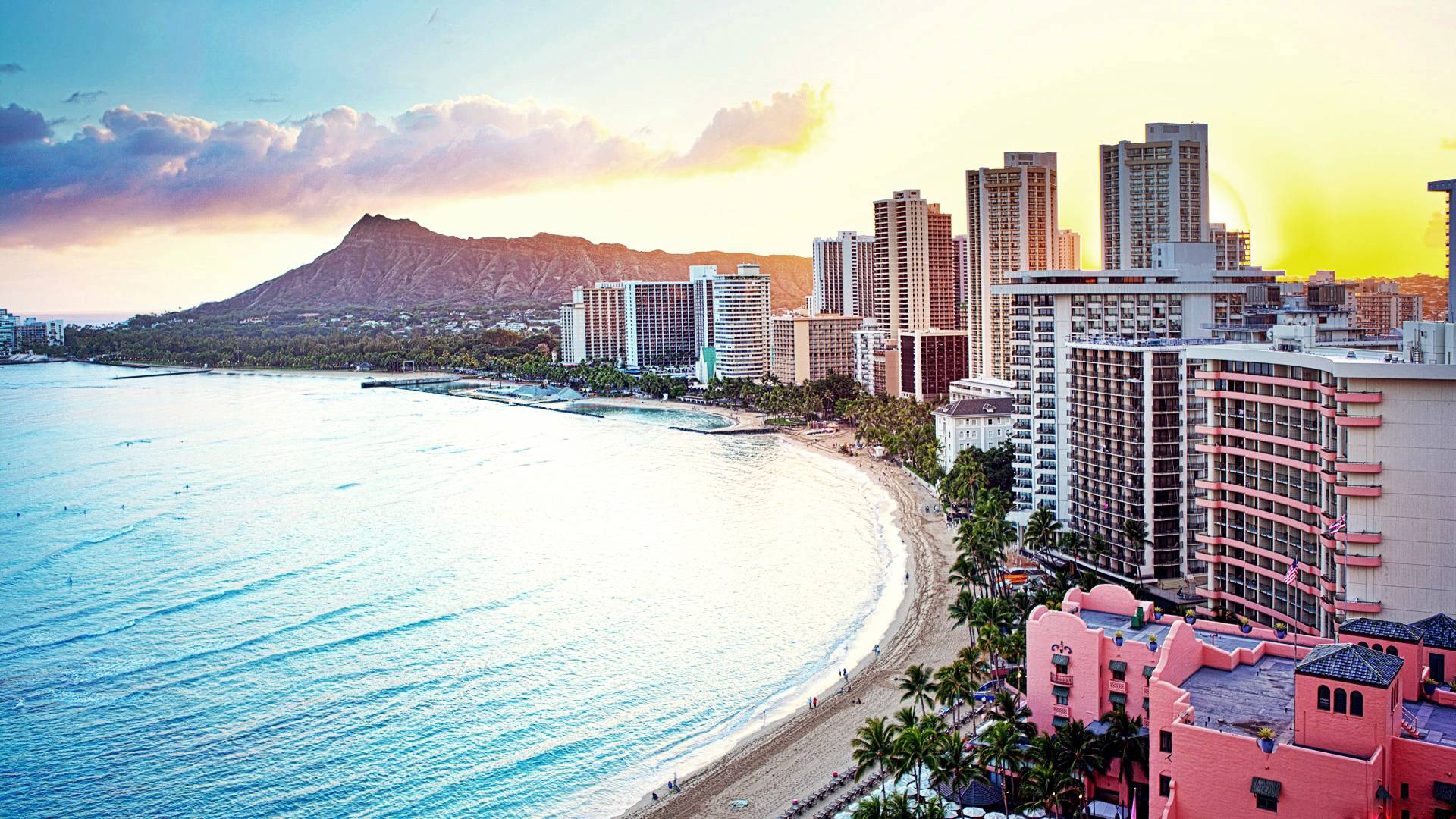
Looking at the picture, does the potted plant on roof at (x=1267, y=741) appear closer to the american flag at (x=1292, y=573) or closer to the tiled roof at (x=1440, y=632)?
the tiled roof at (x=1440, y=632)

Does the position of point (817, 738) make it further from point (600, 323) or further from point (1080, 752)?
point (600, 323)

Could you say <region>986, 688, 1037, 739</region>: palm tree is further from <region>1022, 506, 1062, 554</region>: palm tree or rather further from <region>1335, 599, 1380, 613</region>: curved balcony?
<region>1022, 506, 1062, 554</region>: palm tree

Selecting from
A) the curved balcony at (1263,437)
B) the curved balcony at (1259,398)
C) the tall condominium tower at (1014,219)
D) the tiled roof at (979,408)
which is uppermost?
the tall condominium tower at (1014,219)

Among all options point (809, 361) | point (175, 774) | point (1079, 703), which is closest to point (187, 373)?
point (809, 361)

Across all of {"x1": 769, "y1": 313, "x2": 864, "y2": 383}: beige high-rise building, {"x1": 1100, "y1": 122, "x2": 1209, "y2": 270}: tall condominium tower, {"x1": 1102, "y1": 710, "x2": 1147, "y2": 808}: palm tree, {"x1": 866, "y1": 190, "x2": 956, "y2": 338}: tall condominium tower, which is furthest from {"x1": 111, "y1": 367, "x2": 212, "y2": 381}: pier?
{"x1": 1102, "y1": 710, "x2": 1147, "y2": 808}: palm tree

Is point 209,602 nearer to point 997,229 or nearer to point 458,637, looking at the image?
point 458,637

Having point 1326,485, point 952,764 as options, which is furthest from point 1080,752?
point 1326,485

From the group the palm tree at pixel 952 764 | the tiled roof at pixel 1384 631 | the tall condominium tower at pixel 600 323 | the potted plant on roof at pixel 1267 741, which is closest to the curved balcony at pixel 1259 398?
the tiled roof at pixel 1384 631
